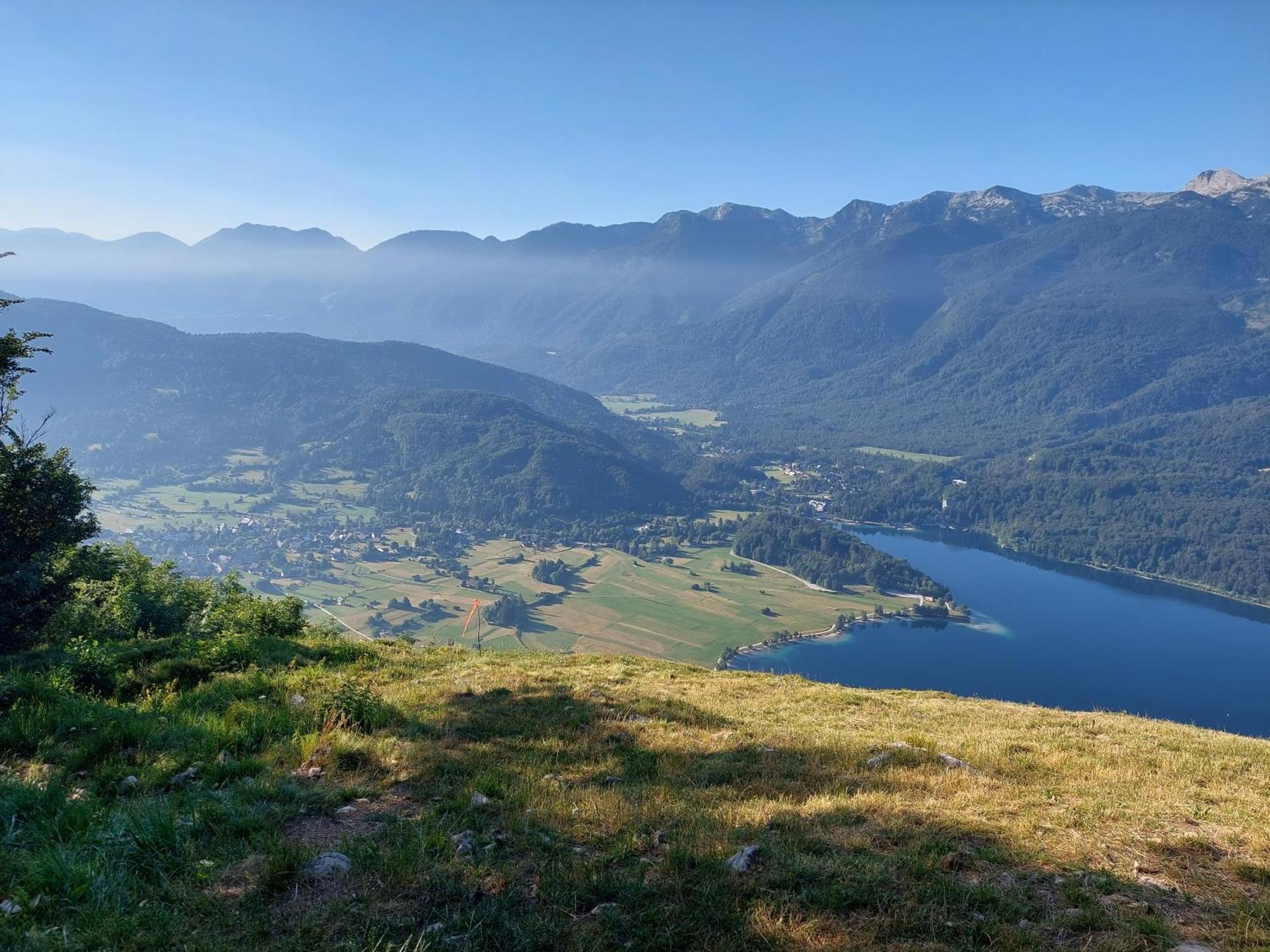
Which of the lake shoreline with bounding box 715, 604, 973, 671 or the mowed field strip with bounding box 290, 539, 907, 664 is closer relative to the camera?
the lake shoreline with bounding box 715, 604, 973, 671

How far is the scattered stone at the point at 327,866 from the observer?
209 inches

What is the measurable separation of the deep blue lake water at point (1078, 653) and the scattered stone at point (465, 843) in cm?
5044

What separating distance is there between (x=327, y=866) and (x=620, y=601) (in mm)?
84200

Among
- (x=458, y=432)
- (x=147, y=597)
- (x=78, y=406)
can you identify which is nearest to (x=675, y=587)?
(x=147, y=597)

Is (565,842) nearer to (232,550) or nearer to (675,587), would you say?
(675,587)

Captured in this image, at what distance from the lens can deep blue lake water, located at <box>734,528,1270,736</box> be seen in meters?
68.8

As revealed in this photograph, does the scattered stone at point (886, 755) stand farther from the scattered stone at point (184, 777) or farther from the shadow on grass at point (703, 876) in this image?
the scattered stone at point (184, 777)

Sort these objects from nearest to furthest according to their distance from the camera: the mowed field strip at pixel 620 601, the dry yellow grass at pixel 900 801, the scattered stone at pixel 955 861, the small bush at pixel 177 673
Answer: the dry yellow grass at pixel 900 801, the scattered stone at pixel 955 861, the small bush at pixel 177 673, the mowed field strip at pixel 620 601

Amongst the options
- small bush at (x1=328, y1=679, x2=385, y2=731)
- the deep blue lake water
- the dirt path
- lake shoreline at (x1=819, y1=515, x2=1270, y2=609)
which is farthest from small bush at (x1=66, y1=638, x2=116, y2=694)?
lake shoreline at (x1=819, y1=515, x2=1270, y2=609)

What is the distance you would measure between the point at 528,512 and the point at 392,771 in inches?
5516

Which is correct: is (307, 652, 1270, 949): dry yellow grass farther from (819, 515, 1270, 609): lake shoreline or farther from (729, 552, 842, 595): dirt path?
(819, 515, 1270, 609): lake shoreline

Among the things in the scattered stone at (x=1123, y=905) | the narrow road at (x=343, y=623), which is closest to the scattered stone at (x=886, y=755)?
the scattered stone at (x=1123, y=905)

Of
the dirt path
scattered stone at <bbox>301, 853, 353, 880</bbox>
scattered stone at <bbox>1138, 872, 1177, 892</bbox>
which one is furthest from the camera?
the dirt path

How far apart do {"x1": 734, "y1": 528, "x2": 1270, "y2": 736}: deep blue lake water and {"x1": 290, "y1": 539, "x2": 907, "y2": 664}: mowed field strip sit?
7614 mm
